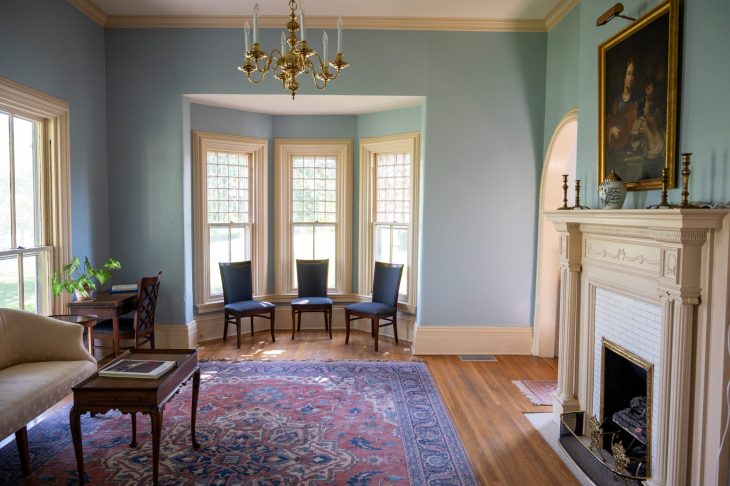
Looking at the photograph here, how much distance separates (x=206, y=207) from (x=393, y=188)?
94.0 inches

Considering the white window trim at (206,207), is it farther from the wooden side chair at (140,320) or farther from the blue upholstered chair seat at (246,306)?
the wooden side chair at (140,320)

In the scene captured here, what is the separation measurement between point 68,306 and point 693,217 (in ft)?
16.6

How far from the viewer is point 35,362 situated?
363cm

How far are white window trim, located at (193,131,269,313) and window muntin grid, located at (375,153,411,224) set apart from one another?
4.98 feet

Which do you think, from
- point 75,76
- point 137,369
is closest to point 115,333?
point 137,369

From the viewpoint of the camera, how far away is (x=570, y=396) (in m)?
3.94

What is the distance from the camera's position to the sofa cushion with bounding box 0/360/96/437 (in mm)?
2910

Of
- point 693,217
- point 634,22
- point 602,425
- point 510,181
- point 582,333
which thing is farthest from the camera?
point 510,181

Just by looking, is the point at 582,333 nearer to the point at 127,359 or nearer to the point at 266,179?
the point at 127,359

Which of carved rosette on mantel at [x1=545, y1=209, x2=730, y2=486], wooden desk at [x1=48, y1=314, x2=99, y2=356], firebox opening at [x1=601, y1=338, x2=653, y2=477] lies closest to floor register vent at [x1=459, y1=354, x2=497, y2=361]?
firebox opening at [x1=601, y1=338, x2=653, y2=477]

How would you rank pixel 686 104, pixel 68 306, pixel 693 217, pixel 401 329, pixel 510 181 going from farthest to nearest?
pixel 401 329
pixel 510 181
pixel 68 306
pixel 686 104
pixel 693 217

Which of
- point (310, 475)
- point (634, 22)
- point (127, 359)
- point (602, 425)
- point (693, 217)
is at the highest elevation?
point (634, 22)

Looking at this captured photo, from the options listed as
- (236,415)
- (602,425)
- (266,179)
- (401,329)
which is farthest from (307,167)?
(602,425)

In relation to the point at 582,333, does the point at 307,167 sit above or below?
above
